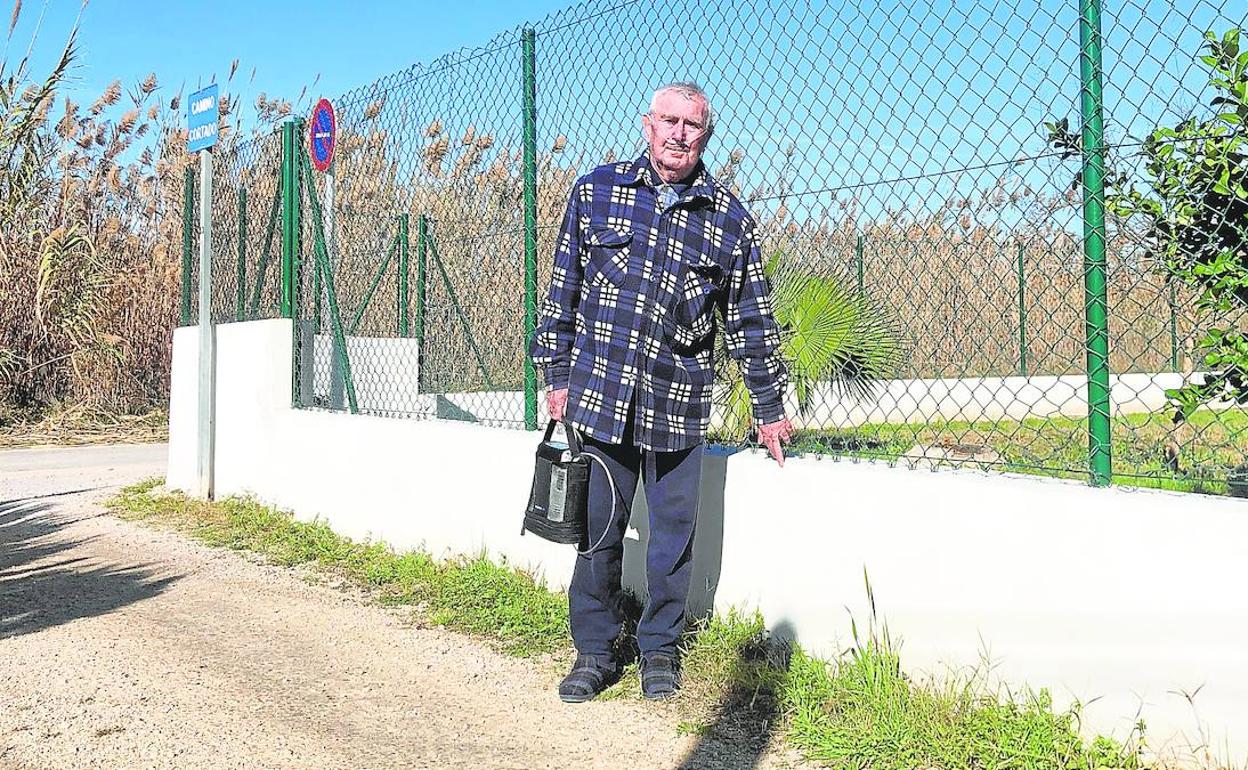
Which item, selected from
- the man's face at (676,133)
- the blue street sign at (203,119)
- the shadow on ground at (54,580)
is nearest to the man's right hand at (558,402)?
the man's face at (676,133)

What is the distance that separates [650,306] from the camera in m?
3.71

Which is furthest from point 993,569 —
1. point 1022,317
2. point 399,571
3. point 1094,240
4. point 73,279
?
point 73,279

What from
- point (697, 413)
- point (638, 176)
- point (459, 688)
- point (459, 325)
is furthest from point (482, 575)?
point (459, 325)

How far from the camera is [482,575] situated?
5.23 meters

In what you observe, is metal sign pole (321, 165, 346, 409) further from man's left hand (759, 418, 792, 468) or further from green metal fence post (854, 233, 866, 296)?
man's left hand (759, 418, 792, 468)

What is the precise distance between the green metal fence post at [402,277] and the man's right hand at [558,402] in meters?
3.76

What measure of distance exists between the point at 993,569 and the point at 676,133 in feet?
5.46

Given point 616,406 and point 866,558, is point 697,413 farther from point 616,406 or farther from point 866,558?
point 866,558

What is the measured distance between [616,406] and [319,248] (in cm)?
411

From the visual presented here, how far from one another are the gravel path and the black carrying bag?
0.60m

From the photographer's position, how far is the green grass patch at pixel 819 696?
3203 mm

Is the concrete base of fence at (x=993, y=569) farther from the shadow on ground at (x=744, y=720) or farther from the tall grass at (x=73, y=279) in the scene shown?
the tall grass at (x=73, y=279)

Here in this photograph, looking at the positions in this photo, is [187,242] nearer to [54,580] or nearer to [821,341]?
[54,580]

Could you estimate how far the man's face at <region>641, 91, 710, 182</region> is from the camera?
3703 millimetres
